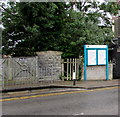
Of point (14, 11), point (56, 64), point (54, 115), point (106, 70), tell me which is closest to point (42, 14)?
point (14, 11)

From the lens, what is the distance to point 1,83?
10.6m

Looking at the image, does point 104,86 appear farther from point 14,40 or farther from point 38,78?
point 14,40

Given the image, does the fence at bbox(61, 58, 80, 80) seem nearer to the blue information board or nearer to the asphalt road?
the blue information board

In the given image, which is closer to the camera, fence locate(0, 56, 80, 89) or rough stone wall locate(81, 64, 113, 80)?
fence locate(0, 56, 80, 89)

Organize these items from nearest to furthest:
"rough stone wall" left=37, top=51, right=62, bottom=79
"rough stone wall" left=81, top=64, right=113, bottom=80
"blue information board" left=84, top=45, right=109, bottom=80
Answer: "rough stone wall" left=37, top=51, right=62, bottom=79, "blue information board" left=84, top=45, right=109, bottom=80, "rough stone wall" left=81, top=64, right=113, bottom=80

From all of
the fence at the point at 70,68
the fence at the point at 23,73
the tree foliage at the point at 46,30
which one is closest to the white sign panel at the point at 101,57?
the tree foliage at the point at 46,30

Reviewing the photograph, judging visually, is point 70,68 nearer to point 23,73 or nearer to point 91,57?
point 91,57

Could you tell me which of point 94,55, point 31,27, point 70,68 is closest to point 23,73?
point 31,27

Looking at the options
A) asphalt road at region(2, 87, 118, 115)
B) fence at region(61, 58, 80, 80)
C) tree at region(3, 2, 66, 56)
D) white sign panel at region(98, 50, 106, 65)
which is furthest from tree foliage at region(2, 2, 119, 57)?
asphalt road at region(2, 87, 118, 115)

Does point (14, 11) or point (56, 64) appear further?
point (14, 11)

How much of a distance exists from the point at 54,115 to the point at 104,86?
6196 mm

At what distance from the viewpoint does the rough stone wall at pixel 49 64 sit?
466 inches

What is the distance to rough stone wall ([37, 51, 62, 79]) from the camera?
466 inches

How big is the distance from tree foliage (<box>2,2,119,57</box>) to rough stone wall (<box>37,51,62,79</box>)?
78 cm
